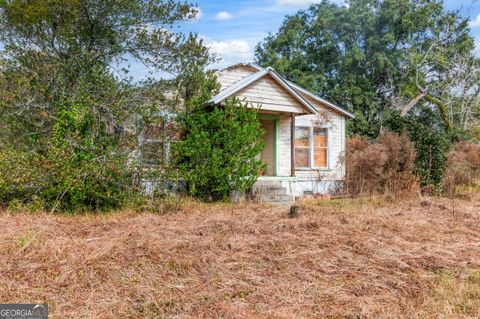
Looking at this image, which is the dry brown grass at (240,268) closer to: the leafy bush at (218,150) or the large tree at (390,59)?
the leafy bush at (218,150)

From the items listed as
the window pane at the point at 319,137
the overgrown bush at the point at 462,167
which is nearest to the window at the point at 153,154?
the window pane at the point at 319,137

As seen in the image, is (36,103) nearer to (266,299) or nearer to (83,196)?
(83,196)

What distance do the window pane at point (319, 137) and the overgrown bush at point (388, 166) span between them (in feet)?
9.05

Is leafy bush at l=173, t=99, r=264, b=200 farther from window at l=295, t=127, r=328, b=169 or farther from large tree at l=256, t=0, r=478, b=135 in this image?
large tree at l=256, t=0, r=478, b=135

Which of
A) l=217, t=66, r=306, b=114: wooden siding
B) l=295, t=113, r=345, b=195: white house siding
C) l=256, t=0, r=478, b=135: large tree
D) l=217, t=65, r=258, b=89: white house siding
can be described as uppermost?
l=256, t=0, r=478, b=135: large tree

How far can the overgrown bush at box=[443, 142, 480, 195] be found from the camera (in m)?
13.2

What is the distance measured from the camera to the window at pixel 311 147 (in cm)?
1547

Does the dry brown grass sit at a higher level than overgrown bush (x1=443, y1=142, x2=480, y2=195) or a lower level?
lower

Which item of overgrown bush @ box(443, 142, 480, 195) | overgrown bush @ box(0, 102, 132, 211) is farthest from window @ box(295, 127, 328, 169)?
overgrown bush @ box(0, 102, 132, 211)

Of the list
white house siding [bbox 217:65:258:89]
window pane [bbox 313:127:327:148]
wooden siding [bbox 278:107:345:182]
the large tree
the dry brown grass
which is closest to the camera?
the dry brown grass

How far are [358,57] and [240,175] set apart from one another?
1677 cm

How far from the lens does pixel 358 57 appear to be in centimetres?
2422

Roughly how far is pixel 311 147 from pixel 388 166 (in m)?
3.63

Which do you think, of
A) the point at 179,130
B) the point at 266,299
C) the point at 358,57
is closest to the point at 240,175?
the point at 179,130
